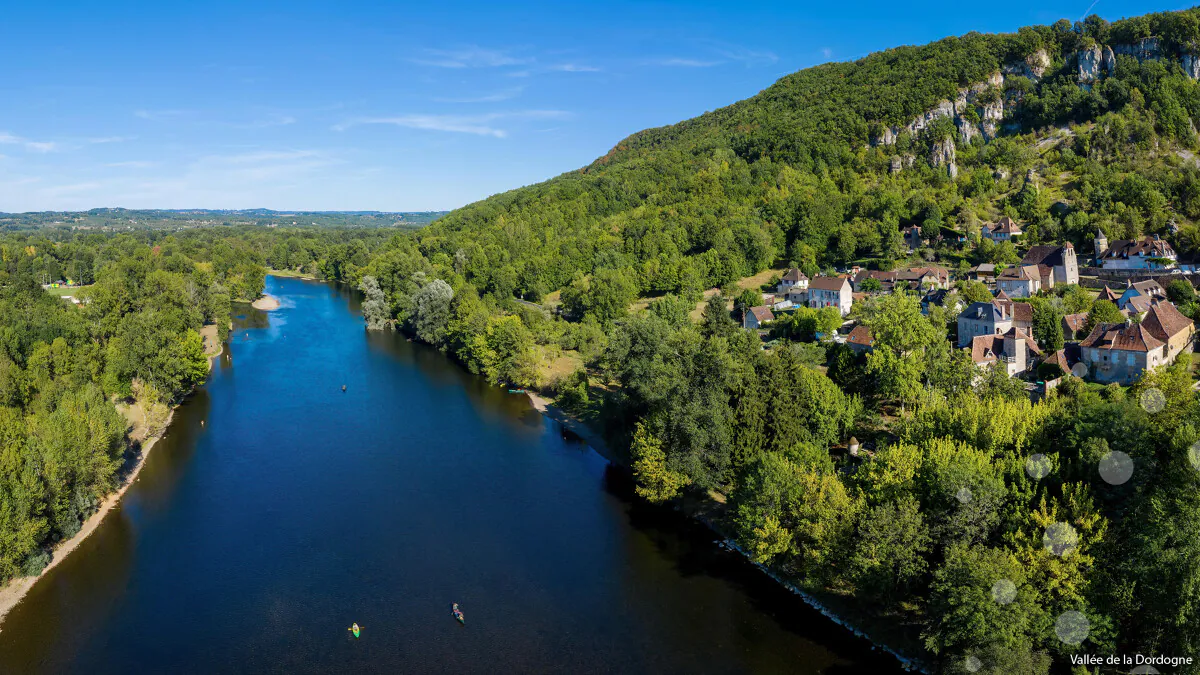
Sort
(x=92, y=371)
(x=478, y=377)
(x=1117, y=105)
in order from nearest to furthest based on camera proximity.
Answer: (x=92, y=371) → (x=478, y=377) → (x=1117, y=105)

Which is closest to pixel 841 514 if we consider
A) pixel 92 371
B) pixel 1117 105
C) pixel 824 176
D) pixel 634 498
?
pixel 634 498

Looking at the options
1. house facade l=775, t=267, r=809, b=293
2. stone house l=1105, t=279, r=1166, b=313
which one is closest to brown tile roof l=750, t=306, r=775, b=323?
house facade l=775, t=267, r=809, b=293

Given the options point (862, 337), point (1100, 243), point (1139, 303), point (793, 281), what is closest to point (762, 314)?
point (793, 281)

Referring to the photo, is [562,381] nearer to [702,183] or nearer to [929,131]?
[702,183]

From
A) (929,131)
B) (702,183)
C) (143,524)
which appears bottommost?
(143,524)

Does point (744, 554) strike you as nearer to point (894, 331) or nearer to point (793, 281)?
point (894, 331)

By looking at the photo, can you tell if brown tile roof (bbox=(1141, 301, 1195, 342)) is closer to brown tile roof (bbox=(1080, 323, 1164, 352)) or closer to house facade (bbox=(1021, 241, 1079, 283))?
brown tile roof (bbox=(1080, 323, 1164, 352))
